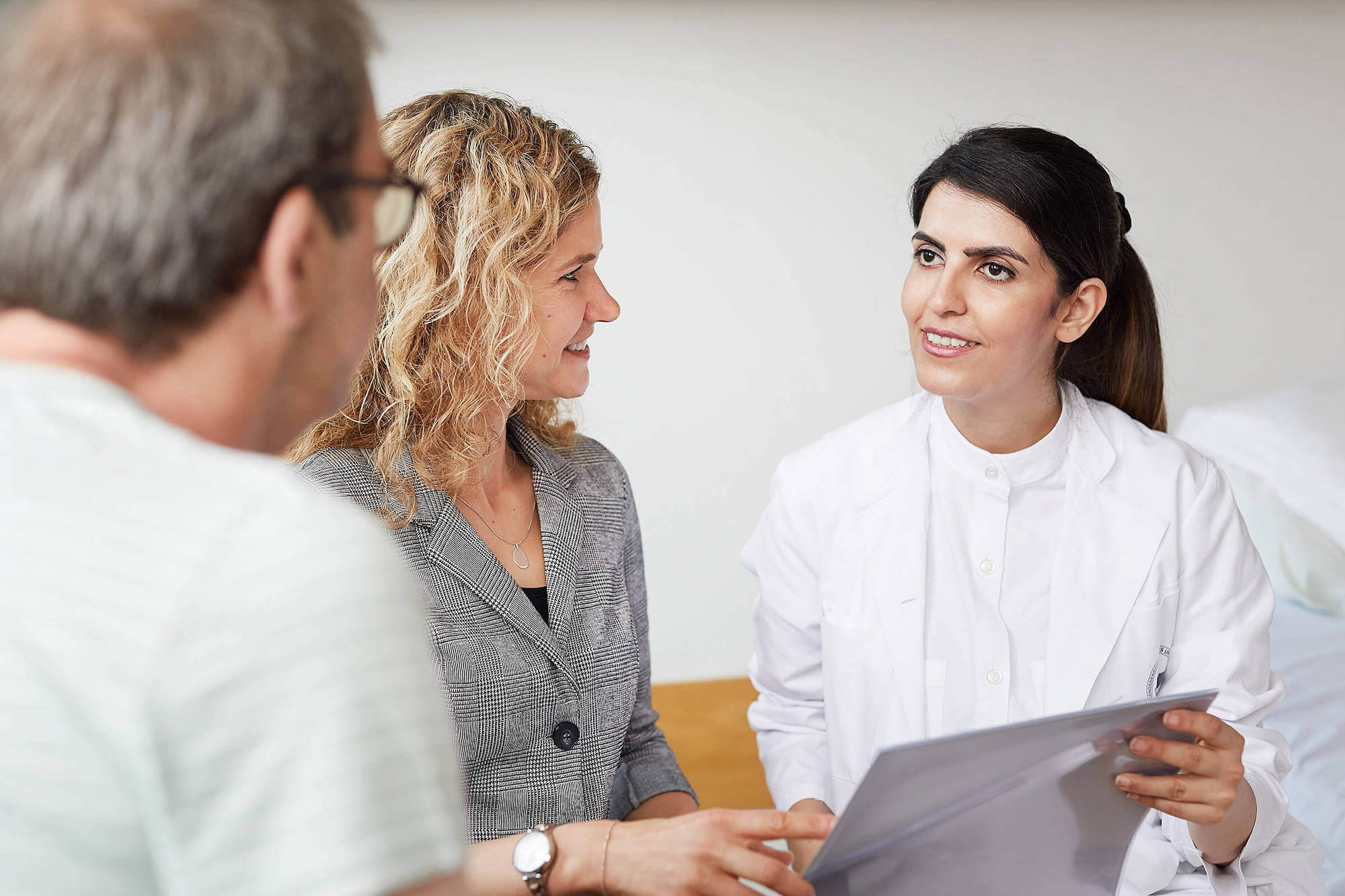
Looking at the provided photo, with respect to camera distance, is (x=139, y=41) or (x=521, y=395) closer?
(x=139, y=41)

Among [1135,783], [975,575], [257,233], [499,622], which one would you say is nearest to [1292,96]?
[975,575]

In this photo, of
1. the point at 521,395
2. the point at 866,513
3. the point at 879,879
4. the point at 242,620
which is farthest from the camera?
the point at 866,513

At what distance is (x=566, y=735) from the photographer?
48.8 inches

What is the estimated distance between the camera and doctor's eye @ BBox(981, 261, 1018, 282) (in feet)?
4.64

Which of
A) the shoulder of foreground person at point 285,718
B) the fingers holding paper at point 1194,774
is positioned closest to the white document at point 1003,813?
the fingers holding paper at point 1194,774

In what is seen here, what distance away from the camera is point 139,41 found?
487mm

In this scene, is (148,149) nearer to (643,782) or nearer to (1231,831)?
(643,782)

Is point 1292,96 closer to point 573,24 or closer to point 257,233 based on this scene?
point 573,24

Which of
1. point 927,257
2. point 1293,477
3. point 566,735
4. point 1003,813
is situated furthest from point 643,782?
point 1293,477

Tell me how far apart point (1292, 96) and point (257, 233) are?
2.55 m

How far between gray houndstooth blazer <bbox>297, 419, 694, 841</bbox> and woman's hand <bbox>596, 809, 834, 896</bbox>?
0.21 meters

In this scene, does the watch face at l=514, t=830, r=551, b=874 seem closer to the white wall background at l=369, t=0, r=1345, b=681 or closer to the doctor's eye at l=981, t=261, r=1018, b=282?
the doctor's eye at l=981, t=261, r=1018, b=282

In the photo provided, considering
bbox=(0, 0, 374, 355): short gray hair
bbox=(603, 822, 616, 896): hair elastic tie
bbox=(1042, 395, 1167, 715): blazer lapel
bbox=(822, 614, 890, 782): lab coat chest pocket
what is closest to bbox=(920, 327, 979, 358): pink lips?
bbox=(1042, 395, 1167, 715): blazer lapel

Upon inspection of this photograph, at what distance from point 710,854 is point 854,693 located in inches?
18.1
